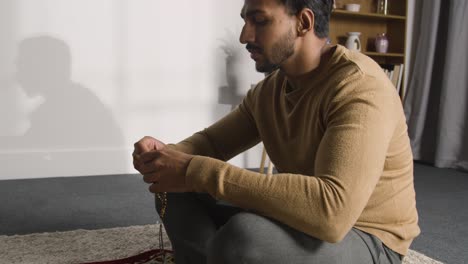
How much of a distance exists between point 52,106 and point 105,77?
348 millimetres

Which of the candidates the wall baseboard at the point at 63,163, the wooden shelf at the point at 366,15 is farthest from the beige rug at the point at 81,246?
the wooden shelf at the point at 366,15

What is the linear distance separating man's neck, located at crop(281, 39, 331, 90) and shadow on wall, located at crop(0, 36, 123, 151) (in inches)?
82.3

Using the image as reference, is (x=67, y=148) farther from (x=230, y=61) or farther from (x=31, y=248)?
(x=31, y=248)

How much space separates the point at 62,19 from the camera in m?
2.98

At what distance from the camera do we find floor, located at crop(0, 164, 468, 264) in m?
2.02

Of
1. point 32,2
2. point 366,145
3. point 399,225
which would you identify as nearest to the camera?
point 366,145

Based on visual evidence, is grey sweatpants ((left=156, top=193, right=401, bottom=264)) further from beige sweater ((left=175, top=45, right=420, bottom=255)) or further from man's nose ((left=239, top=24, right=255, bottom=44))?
man's nose ((left=239, top=24, right=255, bottom=44))

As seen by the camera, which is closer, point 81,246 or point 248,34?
point 248,34

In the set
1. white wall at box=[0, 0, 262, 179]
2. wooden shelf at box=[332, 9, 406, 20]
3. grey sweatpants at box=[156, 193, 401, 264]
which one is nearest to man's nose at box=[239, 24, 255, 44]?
grey sweatpants at box=[156, 193, 401, 264]

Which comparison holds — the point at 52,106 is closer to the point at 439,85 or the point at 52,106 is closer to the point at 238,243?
the point at 238,243

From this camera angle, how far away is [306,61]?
122 centimetres

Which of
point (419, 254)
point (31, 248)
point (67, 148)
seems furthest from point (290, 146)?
point (67, 148)

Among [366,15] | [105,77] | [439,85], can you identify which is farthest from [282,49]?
[439,85]

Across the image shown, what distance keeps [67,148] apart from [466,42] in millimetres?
2749
